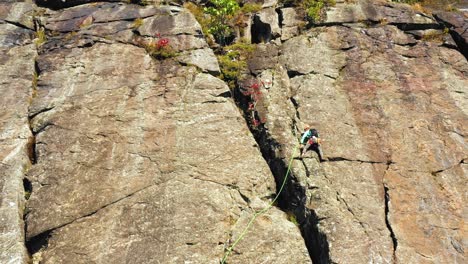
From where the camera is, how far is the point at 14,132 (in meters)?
11.5

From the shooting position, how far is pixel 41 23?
Answer: 16.5 m

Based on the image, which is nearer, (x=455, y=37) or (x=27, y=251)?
(x=27, y=251)

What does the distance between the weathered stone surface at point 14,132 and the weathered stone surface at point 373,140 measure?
19.4 ft

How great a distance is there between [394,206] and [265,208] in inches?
111

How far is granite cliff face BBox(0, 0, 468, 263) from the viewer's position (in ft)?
29.8

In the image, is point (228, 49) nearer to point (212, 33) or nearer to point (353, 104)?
point (212, 33)

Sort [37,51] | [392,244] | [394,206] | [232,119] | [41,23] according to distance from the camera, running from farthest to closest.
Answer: [41,23] → [37,51] → [232,119] → [394,206] → [392,244]

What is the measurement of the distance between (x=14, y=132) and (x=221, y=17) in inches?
349

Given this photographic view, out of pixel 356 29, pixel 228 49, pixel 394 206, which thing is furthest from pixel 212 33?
pixel 394 206

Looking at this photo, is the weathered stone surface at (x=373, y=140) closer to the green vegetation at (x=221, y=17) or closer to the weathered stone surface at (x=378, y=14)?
the weathered stone surface at (x=378, y=14)

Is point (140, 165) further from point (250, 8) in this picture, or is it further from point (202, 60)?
point (250, 8)

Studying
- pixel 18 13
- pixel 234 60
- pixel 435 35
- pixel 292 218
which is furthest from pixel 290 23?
pixel 18 13

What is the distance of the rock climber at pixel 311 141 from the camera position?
11.0m

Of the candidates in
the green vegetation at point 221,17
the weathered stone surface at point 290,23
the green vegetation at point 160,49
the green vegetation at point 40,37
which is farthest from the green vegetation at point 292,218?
the green vegetation at point 40,37
